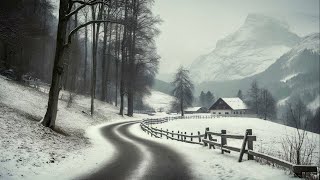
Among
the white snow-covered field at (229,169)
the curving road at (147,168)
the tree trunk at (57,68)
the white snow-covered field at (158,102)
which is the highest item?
the white snow-covered field at (158,102)

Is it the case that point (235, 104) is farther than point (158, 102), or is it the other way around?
point (158, 102)

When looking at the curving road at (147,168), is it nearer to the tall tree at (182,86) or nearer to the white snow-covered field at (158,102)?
the tall tree at (182,86)

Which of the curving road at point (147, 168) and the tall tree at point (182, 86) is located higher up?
the tall tree at point (182, 86)

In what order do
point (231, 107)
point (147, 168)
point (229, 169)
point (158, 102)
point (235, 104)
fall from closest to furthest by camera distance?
1. point (229, 169)
2. point (147, 168)
3. point (231, 107)
4. point (235, 104)
5. point (158, 102)

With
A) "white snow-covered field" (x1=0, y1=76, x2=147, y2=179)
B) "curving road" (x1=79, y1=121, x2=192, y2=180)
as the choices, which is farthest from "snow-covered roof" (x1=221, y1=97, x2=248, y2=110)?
"white snow-covered field" (x1=0, y1=76, x2=147, y2=179)

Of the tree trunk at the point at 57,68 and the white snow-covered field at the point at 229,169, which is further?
the tree trunk at the point at 57,68

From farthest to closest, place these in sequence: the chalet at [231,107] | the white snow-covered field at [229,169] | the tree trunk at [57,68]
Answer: the chalet at [231,107] < the tree trunk at [57,68] < the white snow-covered field at [229,169]


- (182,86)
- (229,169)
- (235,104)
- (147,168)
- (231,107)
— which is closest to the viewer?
(229,169)

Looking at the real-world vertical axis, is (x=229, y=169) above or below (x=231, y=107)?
below

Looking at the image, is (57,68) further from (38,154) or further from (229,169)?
(229,169)

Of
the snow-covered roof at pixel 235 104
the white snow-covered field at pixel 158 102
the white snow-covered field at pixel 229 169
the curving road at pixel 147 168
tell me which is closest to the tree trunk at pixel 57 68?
the curving road at pixel 147 168

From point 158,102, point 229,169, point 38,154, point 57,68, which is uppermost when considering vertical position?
point 158,102

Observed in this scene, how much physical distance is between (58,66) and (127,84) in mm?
31911

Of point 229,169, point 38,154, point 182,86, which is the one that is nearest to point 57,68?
point 38,154
